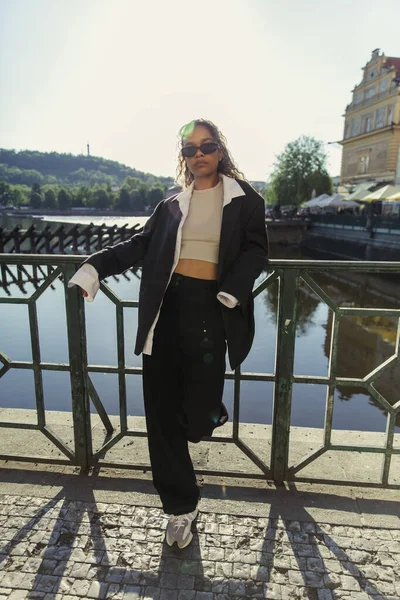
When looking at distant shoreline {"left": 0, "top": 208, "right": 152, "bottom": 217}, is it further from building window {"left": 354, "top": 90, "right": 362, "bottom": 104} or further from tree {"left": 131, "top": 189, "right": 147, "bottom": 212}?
building window {"left": 354, "top": 90, "right": 362, "bottom": 104}

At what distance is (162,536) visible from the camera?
2.06 meters

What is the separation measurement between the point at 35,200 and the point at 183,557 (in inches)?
5127

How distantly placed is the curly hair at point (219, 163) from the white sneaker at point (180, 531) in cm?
169

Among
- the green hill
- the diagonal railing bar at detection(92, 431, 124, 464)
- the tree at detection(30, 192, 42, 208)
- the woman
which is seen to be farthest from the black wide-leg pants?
the green hill

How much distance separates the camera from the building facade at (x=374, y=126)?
37812mm

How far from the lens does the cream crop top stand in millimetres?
1936

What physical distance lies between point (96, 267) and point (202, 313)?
21.6 inches

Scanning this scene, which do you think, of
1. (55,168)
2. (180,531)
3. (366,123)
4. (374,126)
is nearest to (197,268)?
(180,531)

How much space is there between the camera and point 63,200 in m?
122

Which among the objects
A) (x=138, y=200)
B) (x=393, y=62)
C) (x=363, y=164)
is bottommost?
(x=138, y=200)

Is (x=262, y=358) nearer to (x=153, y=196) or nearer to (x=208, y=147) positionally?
(x=208, y=147)

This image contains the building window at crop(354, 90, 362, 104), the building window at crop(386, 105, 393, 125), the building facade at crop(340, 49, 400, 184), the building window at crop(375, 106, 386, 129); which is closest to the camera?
the building facade at crop(340, 49, 400, 184)

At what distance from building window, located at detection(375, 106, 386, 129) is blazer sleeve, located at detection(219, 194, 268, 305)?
44297mm

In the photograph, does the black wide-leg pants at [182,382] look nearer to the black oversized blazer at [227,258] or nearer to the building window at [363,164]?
the black oversized blazer at [227,258]
